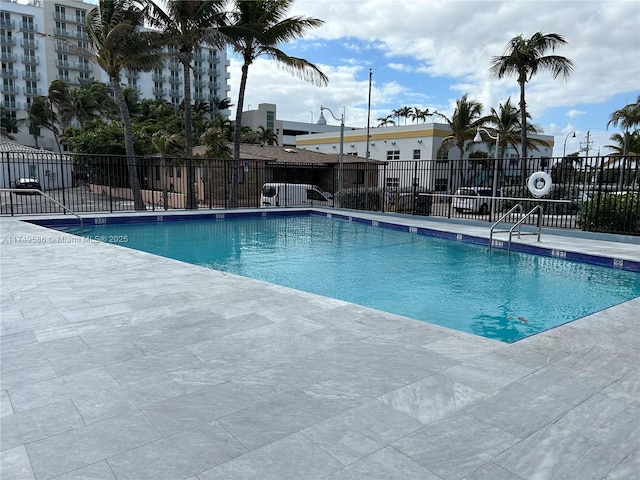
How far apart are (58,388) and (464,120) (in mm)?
32971

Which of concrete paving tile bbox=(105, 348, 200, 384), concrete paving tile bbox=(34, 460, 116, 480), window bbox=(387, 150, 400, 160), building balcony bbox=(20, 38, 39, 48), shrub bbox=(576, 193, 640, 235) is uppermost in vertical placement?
building balcony bbox=(20, 38, 39, 48)

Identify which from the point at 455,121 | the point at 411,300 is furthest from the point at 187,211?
the point at 455,121

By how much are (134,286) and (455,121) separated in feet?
100

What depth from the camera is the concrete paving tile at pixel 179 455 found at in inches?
87.4

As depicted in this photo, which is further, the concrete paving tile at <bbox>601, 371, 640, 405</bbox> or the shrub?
the shrub

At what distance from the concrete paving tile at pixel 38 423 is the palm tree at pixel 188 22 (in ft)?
50.6

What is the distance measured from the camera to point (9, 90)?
57.3 metres

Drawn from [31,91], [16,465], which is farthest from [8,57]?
[16,465]

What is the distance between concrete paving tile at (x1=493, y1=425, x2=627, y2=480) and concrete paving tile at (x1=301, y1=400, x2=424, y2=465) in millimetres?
538

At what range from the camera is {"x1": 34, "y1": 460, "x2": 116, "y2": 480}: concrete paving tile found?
2.17 meters

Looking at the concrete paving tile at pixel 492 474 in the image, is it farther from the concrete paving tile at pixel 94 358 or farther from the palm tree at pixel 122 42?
the palm tree at pixel 122 42

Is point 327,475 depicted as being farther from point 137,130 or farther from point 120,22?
point 137,130

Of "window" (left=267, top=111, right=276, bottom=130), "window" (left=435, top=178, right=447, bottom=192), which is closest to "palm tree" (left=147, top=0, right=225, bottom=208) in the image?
"window" (left=435, top=178, right=447, bottom=192)

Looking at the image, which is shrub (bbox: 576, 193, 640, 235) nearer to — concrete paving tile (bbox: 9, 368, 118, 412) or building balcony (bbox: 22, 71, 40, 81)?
concrete paving tile (bbox: 9, 368, 118, 412)
